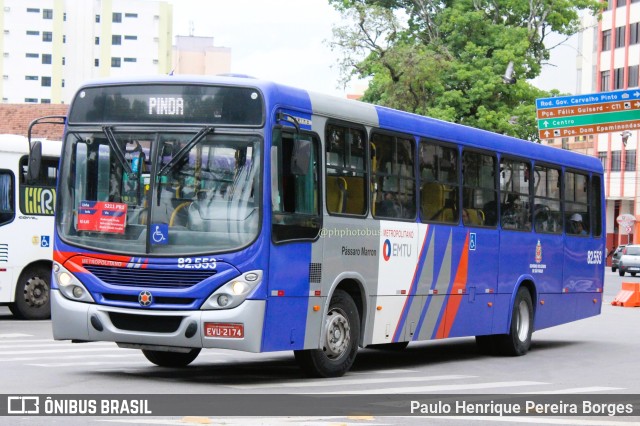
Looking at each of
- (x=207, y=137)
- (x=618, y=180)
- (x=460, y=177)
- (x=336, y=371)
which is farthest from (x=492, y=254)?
(x=618, y=180)

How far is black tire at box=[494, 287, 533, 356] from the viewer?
1855cm

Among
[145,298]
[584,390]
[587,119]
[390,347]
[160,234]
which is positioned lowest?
[390,347]

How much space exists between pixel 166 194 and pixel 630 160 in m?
78.3

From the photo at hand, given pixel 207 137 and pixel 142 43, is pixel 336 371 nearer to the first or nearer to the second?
pixel 207 137

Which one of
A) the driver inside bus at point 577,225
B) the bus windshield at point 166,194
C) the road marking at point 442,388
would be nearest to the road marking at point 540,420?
the road marking at point 442,388

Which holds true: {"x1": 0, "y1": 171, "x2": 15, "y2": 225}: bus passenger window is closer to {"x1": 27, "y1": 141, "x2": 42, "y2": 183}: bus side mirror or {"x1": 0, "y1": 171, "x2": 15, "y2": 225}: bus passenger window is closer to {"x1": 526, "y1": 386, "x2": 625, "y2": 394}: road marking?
{"x1": 27, "y1": 141, "x2": 42, "y2": 183}: bus side mirror

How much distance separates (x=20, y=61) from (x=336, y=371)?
118447 millimetres

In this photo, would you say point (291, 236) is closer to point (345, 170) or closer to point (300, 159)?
point (300, 159)

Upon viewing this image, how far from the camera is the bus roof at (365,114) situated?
42.0 ft

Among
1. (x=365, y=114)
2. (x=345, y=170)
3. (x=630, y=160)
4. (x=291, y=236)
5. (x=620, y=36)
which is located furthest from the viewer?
(x=620, y=36)

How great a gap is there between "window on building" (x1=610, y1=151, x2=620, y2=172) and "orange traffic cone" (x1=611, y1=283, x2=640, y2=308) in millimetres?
53796

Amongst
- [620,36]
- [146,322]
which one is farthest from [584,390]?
[620,36]

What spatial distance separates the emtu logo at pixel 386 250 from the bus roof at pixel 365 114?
134 cm

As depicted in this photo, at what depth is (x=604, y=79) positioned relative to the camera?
91.6 m
